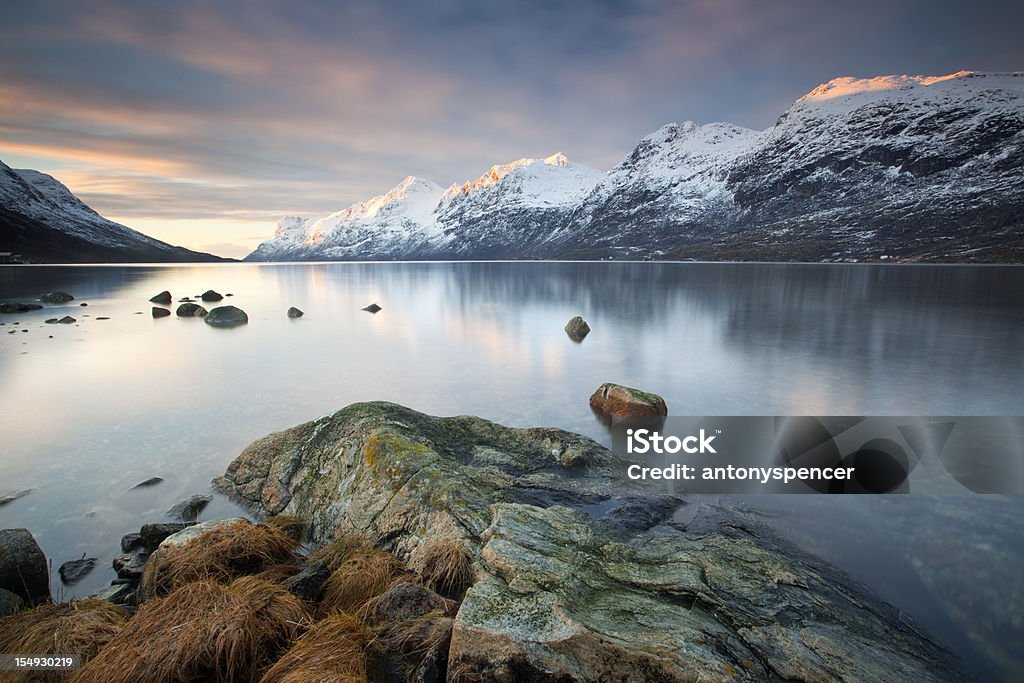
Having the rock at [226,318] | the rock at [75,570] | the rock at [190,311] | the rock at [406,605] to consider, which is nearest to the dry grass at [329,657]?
the rock at [406,605]

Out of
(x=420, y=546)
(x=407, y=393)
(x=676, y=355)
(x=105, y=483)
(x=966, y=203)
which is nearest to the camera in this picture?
(x=420, y=546)

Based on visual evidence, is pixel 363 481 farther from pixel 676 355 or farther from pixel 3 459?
pixel 676 355

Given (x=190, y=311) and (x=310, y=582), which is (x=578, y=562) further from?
(x=190, y=311)

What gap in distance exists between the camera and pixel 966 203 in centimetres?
18100

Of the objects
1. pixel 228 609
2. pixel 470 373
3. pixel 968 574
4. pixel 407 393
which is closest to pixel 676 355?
pixel 470 373

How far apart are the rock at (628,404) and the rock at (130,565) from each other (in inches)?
434

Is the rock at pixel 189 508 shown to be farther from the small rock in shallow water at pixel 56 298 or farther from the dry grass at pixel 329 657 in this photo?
the small rock in shallow water at pixel 56 298

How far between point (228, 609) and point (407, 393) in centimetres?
1241

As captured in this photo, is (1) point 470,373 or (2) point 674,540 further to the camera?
(1) point 470,373

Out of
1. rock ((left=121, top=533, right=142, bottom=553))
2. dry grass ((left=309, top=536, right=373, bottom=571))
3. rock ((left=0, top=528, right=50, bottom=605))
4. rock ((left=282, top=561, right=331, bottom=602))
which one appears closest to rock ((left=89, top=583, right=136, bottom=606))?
rock ((left=0, top=528, right=50, bottom=605))

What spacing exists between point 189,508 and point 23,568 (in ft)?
8.51

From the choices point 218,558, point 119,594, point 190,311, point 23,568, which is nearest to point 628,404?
point 218,558

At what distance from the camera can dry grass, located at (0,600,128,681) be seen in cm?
447

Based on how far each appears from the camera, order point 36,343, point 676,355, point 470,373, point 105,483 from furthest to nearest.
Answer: point 36,343
point 676,355
point 470,373
point 105,483
